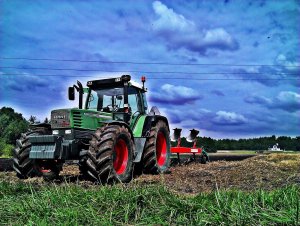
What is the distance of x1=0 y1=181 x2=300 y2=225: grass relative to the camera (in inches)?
176

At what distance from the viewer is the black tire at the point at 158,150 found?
11.8 m

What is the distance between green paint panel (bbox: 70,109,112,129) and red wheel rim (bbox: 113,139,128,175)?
102 cm

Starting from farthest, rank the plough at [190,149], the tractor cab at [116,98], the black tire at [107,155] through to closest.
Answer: the plough at [190,149] → the tractor cab at [116,98] → the black tire at [107,155]

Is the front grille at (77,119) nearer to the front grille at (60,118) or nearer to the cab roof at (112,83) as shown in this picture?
the front grille at (60,118)

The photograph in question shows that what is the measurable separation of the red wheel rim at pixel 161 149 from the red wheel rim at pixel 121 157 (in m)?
3.05

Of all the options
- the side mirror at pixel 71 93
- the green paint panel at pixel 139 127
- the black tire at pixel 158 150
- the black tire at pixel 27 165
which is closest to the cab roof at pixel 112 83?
the side mirror at pixel 71 93

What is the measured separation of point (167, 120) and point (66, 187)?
7.13 meters

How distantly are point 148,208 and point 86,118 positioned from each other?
18.4 ft

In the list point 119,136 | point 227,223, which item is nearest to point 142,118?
point 119,136

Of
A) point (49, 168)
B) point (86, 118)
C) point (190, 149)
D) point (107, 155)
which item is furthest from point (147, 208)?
point (190, 149)

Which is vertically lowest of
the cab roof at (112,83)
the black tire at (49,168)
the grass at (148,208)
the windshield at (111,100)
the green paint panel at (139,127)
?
the grass at (148,208)

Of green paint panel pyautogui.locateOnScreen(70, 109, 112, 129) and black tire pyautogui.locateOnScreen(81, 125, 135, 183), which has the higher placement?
green paint panel pyautogui.locateOnScreen(70, 109, 112, 129)

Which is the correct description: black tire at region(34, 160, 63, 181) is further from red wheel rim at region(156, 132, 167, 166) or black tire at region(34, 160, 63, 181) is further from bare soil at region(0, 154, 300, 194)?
red wheel rim at region(156, 132, 167, 166)

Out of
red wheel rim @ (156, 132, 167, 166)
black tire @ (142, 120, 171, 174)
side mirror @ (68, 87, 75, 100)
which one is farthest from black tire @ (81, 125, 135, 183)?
red wheel rim @ (156, 132, 167, 166)
